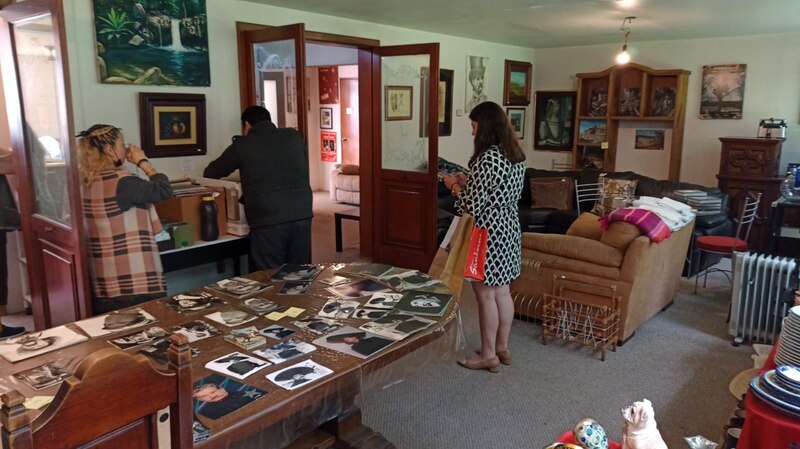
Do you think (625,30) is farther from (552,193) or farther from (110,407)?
(110,407)

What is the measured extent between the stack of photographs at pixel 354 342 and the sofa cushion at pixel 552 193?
444cm

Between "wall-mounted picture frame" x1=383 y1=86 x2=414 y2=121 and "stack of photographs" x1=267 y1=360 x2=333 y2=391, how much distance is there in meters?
3.82

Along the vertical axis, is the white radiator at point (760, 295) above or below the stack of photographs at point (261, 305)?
below

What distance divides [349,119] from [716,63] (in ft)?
17.0

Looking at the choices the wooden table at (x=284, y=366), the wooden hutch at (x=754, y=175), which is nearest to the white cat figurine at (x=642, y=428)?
the wooden table at (x=284, y=366)

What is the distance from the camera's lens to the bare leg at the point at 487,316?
3211 mm

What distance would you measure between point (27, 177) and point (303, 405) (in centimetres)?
268

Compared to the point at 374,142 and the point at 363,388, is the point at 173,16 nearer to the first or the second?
the point at 374,142

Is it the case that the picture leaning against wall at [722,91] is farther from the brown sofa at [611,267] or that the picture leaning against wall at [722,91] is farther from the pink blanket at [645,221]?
the pink blanket at [645,221]

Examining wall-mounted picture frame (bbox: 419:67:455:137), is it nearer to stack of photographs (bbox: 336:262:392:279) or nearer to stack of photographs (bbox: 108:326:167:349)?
stack of photographs (bbox: 336:262:392:279)

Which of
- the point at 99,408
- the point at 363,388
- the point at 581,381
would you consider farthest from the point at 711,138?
the point at 99,408

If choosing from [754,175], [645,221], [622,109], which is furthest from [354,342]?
[622,109]

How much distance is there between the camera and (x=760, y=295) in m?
3.68

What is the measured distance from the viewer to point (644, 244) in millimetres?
3512
